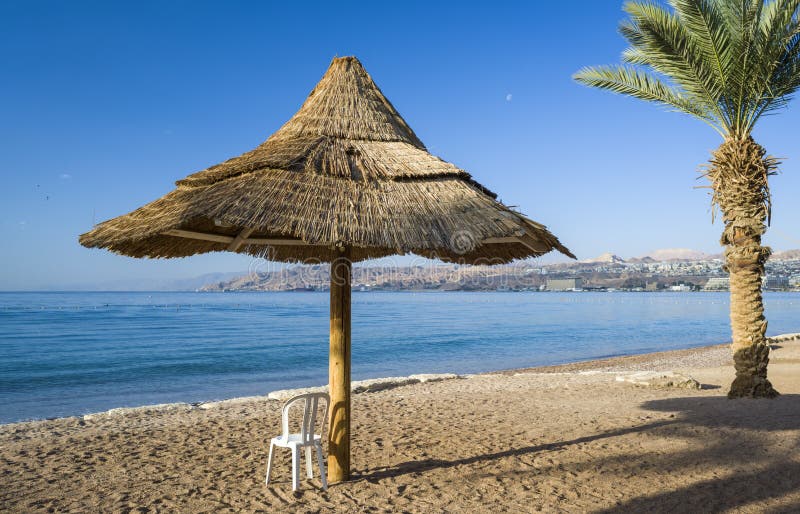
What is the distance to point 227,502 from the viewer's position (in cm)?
443

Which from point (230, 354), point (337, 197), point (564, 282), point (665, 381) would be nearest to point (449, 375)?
point (665, 381)

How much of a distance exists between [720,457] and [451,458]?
2618 mm

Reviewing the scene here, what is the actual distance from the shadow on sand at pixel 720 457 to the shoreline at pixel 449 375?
4900 millimetres

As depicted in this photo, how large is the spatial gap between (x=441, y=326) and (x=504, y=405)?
3209 centimetres

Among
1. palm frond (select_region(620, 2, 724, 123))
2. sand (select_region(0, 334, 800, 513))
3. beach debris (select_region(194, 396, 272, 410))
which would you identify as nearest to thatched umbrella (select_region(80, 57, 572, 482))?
sand (select_region(0, 334, 800, 513))

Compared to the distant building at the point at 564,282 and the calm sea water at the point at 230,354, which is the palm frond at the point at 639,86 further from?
the distant building at the point at 564,282

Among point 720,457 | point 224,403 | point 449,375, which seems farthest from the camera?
point 449,375

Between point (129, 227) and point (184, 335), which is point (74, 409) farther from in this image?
point (184, 335)

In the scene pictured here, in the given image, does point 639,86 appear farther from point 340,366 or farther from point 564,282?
point 564,282

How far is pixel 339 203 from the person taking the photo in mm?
4242

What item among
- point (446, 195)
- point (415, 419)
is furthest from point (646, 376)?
point (446, 195)

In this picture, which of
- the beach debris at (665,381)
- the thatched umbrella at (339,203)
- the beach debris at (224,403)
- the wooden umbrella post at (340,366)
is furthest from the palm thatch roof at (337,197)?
the beach debris at (665,381)

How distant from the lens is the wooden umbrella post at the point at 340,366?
464 cm

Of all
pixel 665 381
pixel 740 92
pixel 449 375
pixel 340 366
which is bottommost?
pixel 449 375
